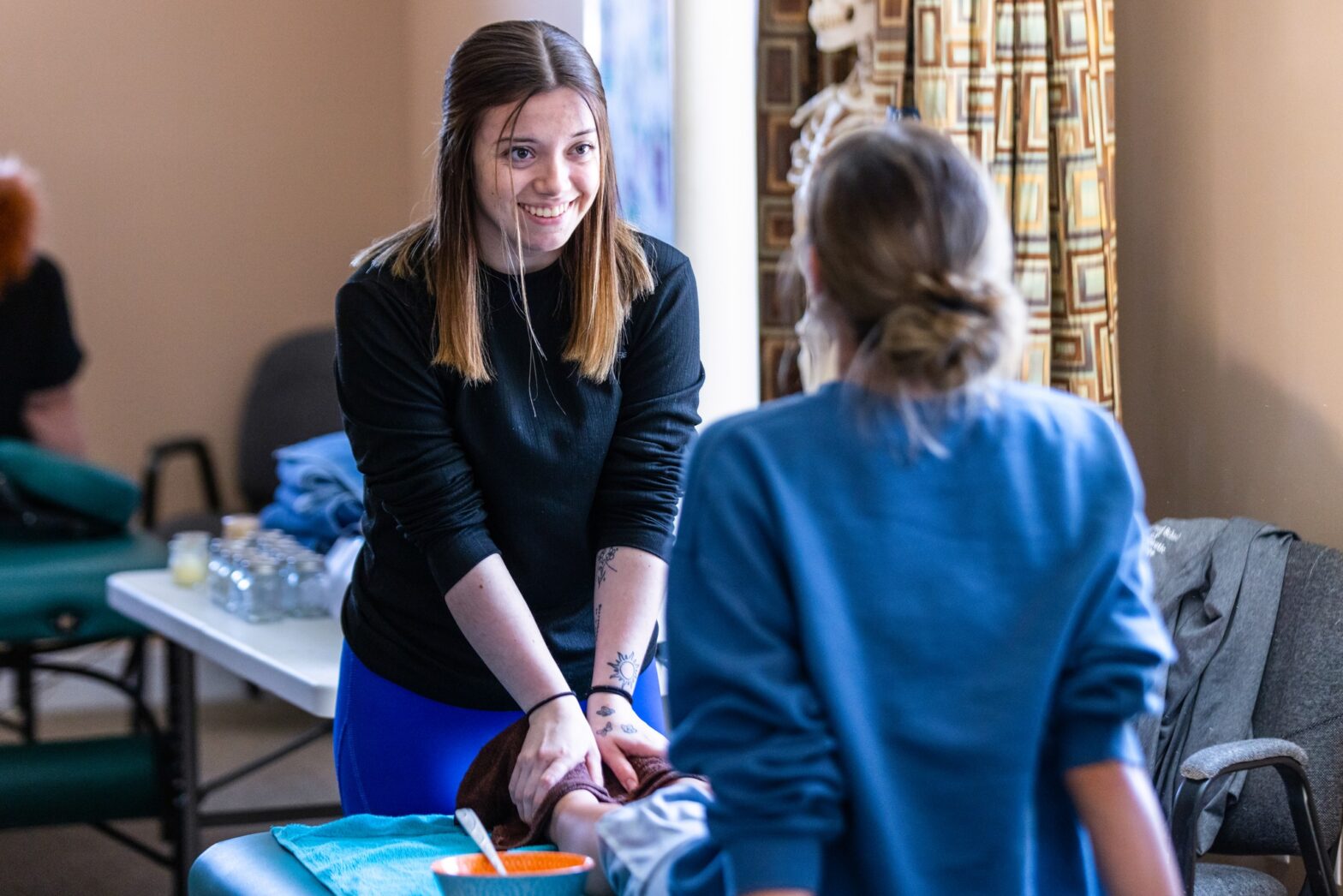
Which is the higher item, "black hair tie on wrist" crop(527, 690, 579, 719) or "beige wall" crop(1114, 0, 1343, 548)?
"beige wall" crop(1114, 0, 1343, 548)

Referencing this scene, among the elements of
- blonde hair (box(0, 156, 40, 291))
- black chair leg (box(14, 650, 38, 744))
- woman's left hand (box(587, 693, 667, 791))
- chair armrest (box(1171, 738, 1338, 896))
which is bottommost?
black chair leg (box(14, 650, 38, 744))

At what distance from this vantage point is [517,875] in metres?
1.13

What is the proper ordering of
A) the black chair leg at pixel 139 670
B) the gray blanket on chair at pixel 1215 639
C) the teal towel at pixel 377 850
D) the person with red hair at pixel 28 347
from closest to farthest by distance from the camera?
the teal towel at pixel 377 850, the gray blanket on chair at pixel 1215 639, the black chair leg at pixel 139 670, the person with red hair at pixel 28 347

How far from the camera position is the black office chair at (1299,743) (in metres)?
1.81

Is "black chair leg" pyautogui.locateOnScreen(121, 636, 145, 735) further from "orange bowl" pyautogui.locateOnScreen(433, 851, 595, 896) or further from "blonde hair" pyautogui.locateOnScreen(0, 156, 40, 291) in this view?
"orange bowl" pyautogui.locateOnScreen(433, 851, 595, 896)

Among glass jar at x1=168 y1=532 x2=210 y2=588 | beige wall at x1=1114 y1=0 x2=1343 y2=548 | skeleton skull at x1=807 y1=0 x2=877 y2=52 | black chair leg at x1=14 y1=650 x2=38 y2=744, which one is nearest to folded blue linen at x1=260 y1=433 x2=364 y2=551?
glass jar at x1=168 y1=532 x2=210 y2=588

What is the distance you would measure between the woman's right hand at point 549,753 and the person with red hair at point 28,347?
8.96ft

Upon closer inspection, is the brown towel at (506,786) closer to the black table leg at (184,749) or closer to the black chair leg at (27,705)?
the black table leg at (184,749)

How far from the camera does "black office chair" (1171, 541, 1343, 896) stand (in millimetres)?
1812

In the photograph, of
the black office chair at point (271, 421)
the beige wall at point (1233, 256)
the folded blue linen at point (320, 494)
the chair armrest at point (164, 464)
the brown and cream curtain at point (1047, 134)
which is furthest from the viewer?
the chair armrest at point (164, 464)

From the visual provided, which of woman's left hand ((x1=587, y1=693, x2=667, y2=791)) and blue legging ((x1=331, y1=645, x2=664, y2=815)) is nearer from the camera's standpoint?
woman's left hand ((x1=587, y1=693, x2=667, y2=791))

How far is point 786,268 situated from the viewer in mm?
1022

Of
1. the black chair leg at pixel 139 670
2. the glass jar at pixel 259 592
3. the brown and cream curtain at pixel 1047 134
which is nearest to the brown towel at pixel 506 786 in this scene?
the brown and cream curtain at pixel 1047 134

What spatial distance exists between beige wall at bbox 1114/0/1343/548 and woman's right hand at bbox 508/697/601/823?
4.02 feet
